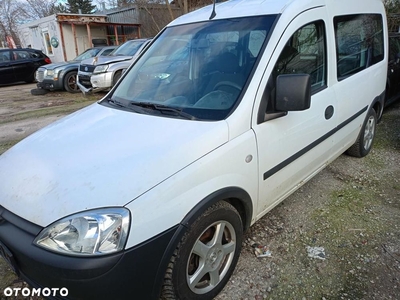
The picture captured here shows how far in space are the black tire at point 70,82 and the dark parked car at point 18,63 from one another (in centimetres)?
459

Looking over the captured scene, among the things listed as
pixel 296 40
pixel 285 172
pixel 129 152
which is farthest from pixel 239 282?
pixel 296 40

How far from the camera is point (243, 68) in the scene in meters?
2.18

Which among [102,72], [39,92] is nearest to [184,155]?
[102,72]

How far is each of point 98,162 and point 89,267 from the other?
571 mm

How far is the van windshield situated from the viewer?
2.14 meters

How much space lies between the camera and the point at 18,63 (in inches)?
528

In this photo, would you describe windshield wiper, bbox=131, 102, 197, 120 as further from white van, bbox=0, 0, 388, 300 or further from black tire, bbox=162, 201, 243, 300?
black tire, bbox=162, 201, 243, 300

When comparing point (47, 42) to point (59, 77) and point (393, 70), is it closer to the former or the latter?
point (59, 77)

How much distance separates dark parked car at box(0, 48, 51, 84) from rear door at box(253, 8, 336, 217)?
14389mm

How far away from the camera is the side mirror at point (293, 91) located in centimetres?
197

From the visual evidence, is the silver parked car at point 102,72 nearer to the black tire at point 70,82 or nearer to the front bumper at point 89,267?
the black tire at point 70,82

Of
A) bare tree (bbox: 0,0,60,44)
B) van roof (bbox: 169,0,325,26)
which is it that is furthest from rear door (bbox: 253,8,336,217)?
bare tree (bbox: 0,0,60,44)

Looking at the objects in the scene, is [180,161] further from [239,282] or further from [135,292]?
[239,282]

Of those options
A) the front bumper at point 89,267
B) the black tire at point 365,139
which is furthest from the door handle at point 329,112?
the front bumper at point 89,267
